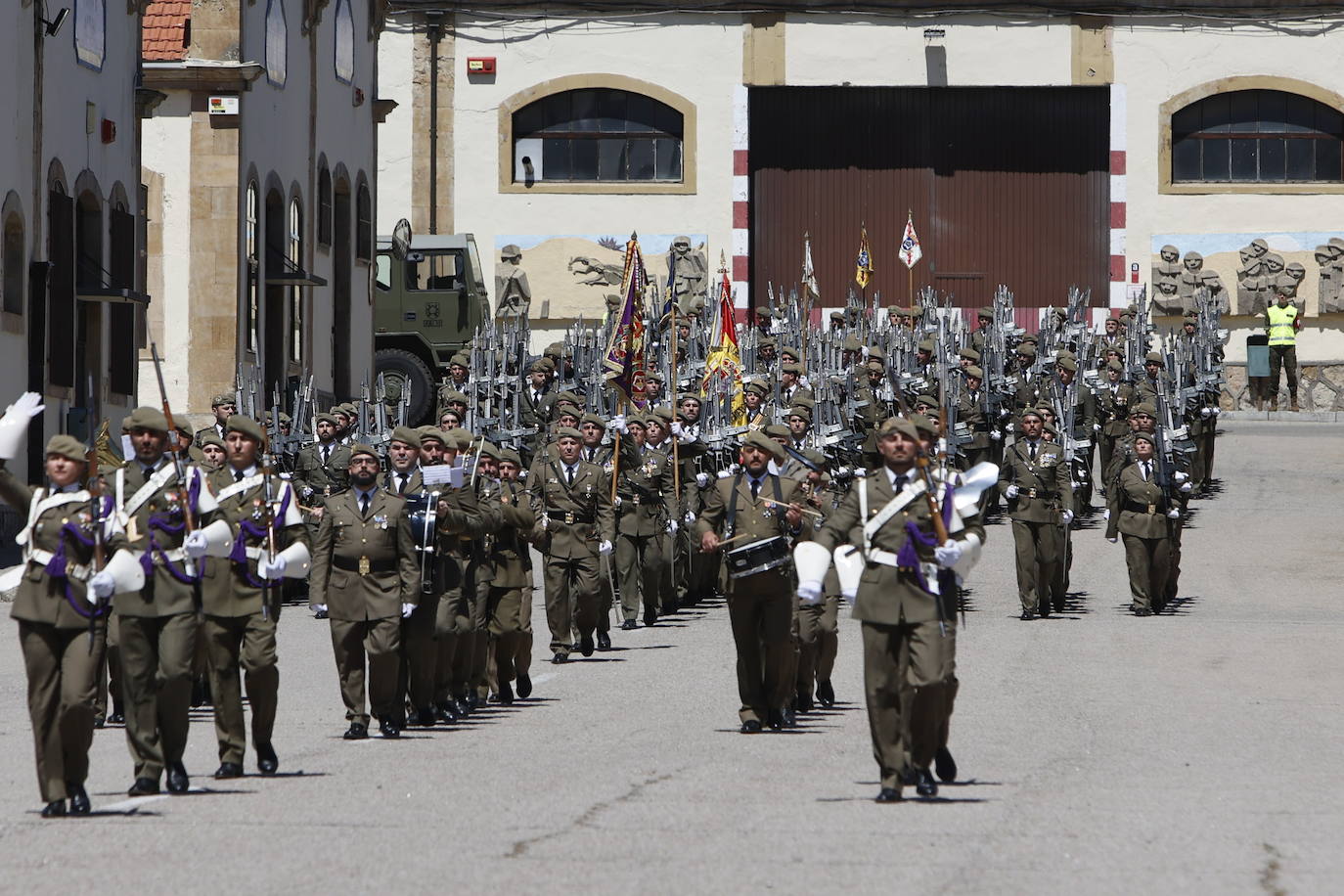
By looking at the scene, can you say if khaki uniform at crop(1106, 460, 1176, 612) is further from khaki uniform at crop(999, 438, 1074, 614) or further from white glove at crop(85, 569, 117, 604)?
white glove at crop(85, 569, 117, 604)

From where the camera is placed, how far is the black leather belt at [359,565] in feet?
44.2

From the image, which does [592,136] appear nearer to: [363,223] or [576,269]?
[576,269]

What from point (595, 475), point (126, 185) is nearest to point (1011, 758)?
point (595, 475)

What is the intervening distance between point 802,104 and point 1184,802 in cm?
3390

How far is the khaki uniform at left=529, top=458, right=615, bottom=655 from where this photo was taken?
59.2ft

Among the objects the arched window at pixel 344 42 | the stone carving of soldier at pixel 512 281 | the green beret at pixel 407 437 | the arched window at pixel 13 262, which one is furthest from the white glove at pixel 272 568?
the stone carving of soldier at pixel 512 281

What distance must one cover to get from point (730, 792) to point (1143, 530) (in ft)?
38.5

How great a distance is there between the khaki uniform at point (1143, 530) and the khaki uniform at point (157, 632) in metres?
12.1

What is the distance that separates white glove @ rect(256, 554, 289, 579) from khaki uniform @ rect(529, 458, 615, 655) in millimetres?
5669

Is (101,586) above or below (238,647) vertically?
above

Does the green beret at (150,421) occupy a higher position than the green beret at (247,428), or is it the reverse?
the green beret at (150,421)

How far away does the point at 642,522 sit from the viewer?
2020cm

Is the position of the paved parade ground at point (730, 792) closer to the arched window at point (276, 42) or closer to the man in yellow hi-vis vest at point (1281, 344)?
the arched window at point (276, 42)

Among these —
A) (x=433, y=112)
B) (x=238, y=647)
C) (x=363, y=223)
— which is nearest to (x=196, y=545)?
(x=238, y=647)
